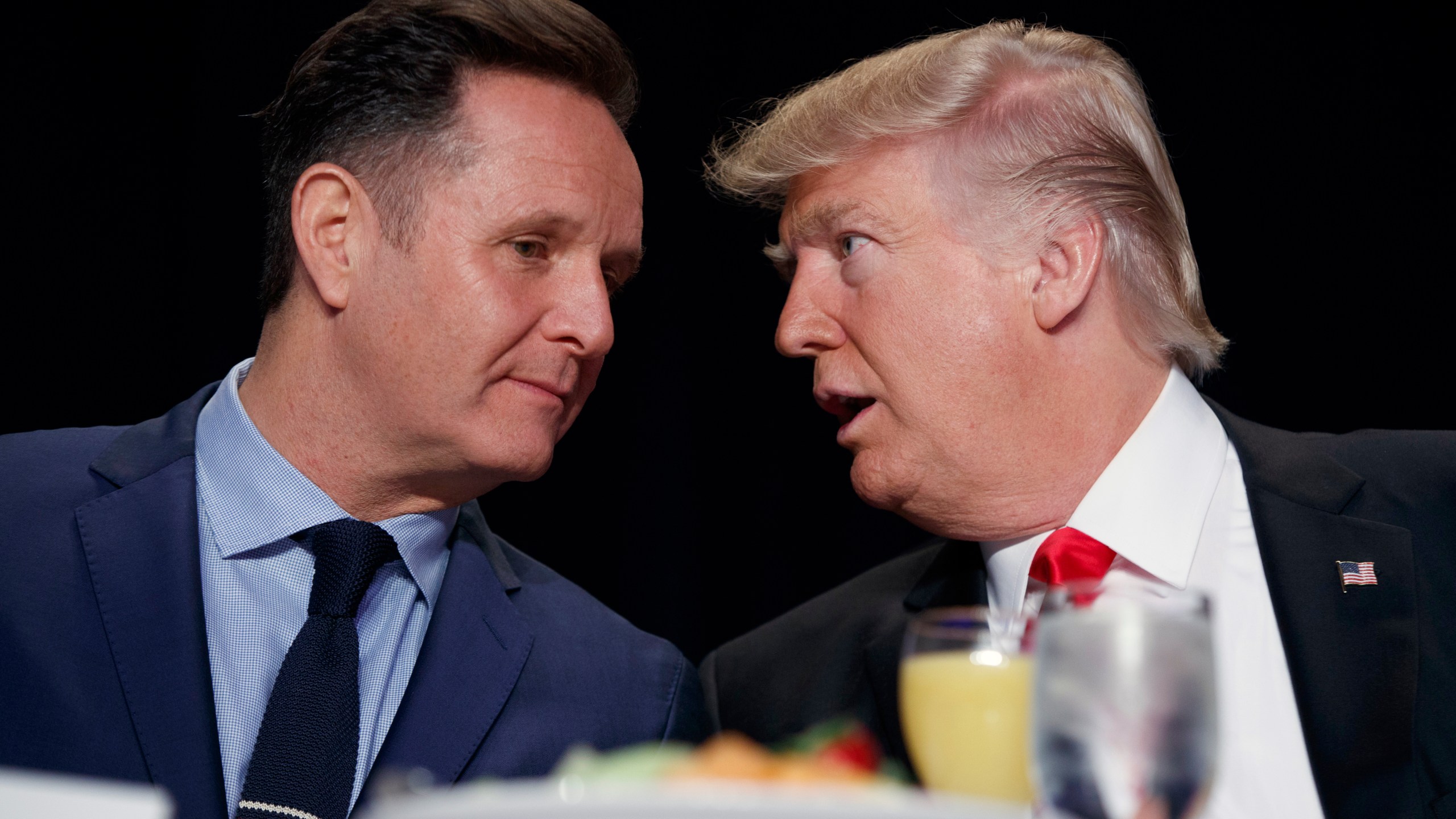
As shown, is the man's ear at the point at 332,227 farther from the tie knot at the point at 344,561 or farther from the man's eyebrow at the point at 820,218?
the man's eyebrow at the point at 820,218

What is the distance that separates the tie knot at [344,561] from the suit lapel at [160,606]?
0.15 metres

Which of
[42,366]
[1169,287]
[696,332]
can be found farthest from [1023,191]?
[42,366]

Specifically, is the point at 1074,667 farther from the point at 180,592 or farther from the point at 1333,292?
the point at 1333,292

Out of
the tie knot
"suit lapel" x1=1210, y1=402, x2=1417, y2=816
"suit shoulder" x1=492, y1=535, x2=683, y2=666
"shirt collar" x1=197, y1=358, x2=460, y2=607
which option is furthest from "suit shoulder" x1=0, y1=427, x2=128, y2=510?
"suit lapel" x1=1210, y1=402, x2=1417, y2=816

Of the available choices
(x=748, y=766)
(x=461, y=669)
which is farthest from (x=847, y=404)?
(x=748, y=766)

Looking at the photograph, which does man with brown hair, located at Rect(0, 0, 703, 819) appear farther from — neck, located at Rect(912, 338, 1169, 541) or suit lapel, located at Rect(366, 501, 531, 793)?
neck, located at Rect(912, 338, 1169, 541)

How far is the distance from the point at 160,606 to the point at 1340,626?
1.57 meters

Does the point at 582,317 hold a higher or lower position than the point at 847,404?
higher

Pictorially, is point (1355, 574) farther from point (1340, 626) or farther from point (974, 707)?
point (974, 707)

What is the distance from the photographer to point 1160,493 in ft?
6.22

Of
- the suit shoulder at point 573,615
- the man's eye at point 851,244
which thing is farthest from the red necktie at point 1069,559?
the suit shoulder at point 573,615

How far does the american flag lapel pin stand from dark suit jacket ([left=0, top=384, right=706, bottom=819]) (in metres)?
1.00

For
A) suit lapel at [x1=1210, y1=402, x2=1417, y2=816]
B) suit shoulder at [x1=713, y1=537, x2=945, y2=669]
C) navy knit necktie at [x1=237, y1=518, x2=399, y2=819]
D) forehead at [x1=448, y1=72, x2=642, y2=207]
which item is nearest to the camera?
navy knit necktie at [x1=237, y1=518, x2=399, y2=819]

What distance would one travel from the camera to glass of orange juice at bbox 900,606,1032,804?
0.89m
